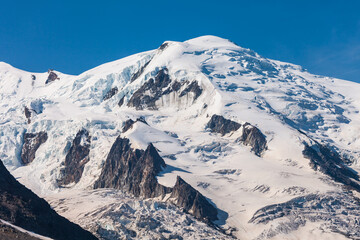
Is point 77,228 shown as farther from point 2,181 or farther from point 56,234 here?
point 2,181

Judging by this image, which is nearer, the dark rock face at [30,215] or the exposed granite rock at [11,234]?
the exposed granite rock at [11,234]

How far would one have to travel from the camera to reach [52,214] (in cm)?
19225

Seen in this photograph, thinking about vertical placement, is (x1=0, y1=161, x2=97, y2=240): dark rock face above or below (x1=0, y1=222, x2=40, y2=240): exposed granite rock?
above

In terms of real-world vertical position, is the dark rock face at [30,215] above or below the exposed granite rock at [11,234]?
above

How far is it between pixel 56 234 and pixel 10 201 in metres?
15.1

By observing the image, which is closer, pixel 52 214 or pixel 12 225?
pixel 12 225

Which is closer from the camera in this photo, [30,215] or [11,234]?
[11,234]

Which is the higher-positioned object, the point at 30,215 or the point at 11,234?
the point at 30,215

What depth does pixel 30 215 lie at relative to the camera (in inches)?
7259

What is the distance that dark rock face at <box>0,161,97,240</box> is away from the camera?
180 m

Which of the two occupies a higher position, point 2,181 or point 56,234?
point 2,181

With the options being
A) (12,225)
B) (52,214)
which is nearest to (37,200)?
(52,214)

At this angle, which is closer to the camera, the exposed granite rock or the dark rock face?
the exposed granite rock

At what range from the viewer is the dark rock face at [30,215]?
18025cm
